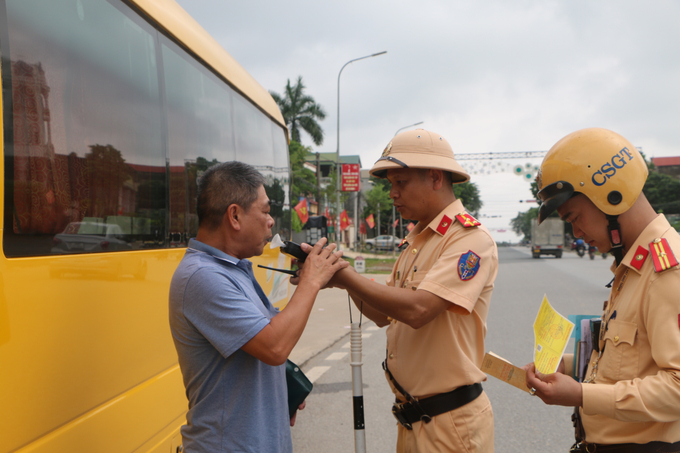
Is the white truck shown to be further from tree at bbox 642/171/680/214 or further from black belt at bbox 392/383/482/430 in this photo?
black belt at bbox 392/383/482/430

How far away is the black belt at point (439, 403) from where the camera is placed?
2012 mm

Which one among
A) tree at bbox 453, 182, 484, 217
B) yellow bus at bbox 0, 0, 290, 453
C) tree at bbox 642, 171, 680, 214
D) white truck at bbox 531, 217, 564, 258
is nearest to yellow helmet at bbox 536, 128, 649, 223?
yellow bus at bbox 0, 0, 290, 453

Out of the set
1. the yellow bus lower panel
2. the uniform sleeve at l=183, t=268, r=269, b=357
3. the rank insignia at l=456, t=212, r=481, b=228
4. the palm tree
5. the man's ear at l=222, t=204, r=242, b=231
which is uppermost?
the palm tree

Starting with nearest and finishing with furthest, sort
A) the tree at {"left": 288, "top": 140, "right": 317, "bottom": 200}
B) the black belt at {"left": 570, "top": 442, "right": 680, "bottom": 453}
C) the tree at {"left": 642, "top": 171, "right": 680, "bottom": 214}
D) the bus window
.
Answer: the black belt at {"left": 570, "top": 442, "right": 680, "bottom": 453}
the bus window
the tree at {"left": 288, "top": 140, "right": 317, "bottom": 200}
the tree at {"left": 642, "top": 171, "right": 680, "bottom": 214}

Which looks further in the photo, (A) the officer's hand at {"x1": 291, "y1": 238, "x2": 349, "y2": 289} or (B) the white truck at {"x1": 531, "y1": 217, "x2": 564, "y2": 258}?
(B) the white truck at {"x1": 531, "y1": 217, "x2": 564, "y2": 258}

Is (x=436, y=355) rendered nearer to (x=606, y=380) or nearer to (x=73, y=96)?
(x=606, y=380)

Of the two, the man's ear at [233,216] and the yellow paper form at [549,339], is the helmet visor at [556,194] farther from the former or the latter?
the man's ear at [233,216]

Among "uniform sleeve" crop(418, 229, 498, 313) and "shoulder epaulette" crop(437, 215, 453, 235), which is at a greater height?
"shoulder epaulette" crop(437, 215, 453, 235)

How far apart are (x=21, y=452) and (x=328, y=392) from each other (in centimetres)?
402

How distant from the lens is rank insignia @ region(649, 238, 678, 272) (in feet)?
4.90

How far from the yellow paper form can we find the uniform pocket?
13 cm

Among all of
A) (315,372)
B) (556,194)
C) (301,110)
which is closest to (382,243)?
(301,110)

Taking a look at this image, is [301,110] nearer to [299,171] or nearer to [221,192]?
[299,171]

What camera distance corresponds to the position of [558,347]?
1646mm
